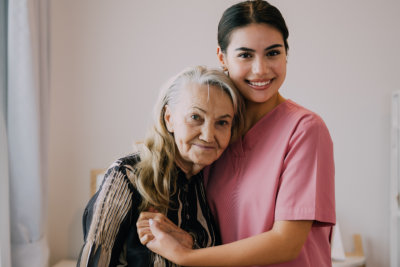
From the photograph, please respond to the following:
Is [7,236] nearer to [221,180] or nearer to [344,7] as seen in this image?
[221,180]

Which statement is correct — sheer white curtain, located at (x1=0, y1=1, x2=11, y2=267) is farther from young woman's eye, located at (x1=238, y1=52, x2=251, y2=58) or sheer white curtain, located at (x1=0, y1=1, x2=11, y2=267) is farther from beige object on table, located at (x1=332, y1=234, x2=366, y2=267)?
beige object on table, located at (x1=332, y1=234, x2=366, y2=267)

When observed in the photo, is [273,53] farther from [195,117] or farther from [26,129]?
[26,129]

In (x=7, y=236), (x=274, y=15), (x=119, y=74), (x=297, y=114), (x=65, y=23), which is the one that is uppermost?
(x=65, y=23)

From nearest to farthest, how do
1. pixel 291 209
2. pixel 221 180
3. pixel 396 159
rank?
pixel 291 209 < pixel 221 180 < pixel 396 159

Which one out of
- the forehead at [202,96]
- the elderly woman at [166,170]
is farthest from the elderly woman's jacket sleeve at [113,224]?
the forehead at [202,96]

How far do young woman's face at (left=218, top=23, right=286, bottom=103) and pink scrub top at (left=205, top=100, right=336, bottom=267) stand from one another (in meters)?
0.09

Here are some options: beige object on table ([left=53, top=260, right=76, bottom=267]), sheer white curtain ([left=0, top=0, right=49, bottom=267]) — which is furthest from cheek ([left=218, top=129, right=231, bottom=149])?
beige object on table ([left=53, top=260, right=76, bottom=267])

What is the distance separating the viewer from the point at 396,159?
2.60 meters

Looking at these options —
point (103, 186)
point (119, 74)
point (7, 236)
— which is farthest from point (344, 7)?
point (7, 236)

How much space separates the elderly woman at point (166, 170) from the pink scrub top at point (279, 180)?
0.10m

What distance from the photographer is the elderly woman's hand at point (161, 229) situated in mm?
1026

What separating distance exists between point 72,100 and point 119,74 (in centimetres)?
37

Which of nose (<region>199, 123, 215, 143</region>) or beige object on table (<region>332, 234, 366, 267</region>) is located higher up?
nose (<region>199, 123, 215, 143</region>)

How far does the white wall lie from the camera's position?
8.89ft
